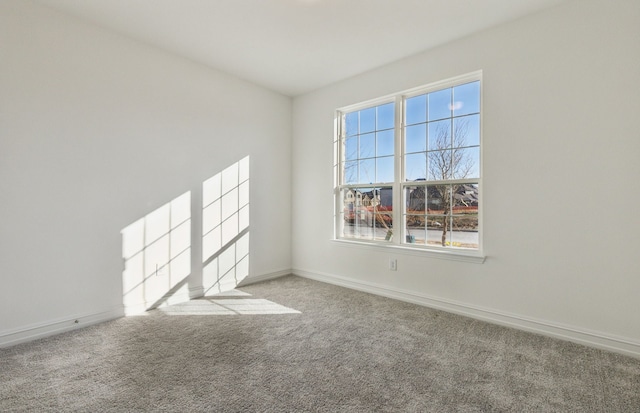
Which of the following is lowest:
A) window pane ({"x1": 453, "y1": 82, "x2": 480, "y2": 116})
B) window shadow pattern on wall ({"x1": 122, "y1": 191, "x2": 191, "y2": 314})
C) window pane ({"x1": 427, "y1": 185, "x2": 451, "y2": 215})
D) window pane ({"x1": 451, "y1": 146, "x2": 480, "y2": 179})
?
window shadow pattern on wall ({"x1": 122, "y1": 191, "x2": 191, "y2": 314})

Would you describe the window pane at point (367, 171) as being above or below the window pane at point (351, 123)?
below

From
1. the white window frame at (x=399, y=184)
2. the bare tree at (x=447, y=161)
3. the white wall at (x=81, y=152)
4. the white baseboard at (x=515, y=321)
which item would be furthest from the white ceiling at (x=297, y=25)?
the white baseboard at (x=515, y=321)

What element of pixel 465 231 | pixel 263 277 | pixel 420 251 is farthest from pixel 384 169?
pixel 263 277

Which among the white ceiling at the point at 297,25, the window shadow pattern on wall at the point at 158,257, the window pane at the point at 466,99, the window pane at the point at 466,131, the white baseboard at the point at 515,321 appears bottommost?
the white baseboard at the point at 515,321

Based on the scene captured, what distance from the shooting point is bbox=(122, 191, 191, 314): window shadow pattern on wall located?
3047 millimetres

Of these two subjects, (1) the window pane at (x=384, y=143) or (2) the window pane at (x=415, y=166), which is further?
(1) the window pane at (x=384, y=143)

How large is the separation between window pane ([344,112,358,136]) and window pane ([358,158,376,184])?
1.48ft

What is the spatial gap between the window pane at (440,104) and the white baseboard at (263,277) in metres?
2.94

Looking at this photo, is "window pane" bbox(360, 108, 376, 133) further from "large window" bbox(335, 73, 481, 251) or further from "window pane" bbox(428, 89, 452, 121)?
"window pane" bbox(428, 89, 452, 121)

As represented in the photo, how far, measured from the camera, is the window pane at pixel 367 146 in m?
3.93

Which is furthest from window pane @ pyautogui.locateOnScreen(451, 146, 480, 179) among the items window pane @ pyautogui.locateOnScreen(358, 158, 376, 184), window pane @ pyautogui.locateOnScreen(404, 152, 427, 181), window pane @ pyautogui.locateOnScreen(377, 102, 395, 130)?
window pane @ pyautogui.locateOnScreen(358, 158, 376, 184)

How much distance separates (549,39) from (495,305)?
94.0 inches

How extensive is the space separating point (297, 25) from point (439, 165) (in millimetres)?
2016

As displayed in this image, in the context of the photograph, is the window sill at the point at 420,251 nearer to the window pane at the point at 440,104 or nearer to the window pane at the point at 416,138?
the window pane at the point at 416,138
